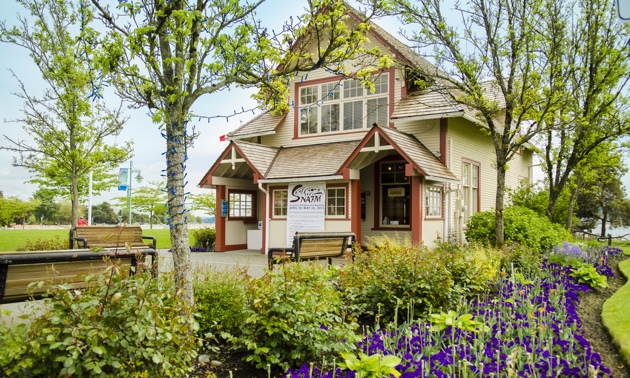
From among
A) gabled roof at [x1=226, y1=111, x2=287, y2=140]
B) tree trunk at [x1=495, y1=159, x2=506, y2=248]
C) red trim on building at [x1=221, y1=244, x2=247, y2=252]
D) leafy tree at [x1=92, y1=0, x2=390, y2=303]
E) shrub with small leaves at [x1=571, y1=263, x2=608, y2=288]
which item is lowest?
red trim on building at [x1=221, y1=244, x2=247, y2=252]

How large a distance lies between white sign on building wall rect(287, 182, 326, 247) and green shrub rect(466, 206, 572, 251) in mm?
4903

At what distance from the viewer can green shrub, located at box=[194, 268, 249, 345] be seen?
5.04 metres

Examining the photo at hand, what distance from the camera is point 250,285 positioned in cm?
470

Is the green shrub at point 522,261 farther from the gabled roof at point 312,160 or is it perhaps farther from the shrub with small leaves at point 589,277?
the gabled roof at point 312,160

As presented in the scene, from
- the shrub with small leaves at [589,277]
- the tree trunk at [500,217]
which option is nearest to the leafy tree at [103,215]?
the tree trunk at [500,217]

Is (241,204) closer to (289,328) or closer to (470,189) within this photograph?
(470,189)

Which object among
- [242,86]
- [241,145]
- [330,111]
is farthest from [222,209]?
[242,86]

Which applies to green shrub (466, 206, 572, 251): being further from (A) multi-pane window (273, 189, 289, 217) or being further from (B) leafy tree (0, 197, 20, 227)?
(B) leafy tree (0, 197, 20, 227)

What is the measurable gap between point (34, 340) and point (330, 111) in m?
15.9

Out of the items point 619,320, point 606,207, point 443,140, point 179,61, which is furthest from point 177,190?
point 606,207

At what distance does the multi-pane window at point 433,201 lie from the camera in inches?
606

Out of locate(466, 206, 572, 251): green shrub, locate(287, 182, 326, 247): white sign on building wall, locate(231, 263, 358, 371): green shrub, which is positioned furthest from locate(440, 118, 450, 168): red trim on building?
locate(231, 263, 358, 371): green shrub

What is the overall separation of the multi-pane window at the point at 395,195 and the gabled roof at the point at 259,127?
4.58 metres

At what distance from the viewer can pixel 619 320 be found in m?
6.42
